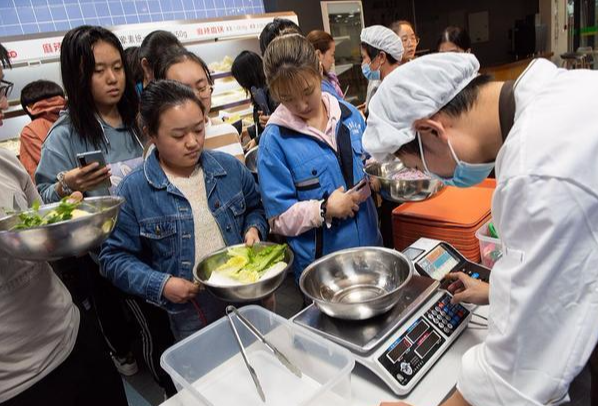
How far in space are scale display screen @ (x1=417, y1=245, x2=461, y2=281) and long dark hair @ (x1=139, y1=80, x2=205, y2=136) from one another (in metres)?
1.01

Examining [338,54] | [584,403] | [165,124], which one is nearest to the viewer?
[165,124]

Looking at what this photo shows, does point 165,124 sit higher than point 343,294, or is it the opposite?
point 165,124

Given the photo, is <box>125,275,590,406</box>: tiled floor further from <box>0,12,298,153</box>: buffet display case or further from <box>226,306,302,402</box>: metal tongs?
<box>0,12,298,153</box>: buffet display case

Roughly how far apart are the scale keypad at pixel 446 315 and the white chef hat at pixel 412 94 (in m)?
0.46

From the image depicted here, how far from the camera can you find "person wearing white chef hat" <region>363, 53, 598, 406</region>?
2.09 ft

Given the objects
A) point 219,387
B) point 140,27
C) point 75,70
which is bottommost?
point 219,387

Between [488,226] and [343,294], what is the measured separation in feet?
2.02

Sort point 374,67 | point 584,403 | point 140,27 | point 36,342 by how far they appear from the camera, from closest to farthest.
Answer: point 36,342 → point 584,403 → point 374,67 → point 140,27

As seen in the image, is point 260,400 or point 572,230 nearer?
point 572,230

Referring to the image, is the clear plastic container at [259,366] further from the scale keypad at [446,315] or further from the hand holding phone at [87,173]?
the hand holding phone at [87,173]

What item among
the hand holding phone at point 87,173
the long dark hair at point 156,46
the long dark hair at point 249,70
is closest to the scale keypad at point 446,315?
the hand holding phone at point 87,173

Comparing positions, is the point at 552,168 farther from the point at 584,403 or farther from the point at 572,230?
the point at 584,403

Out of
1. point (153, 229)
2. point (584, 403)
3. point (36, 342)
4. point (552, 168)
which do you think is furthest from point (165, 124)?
point (584, 403)

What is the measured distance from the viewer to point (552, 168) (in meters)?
0.64
